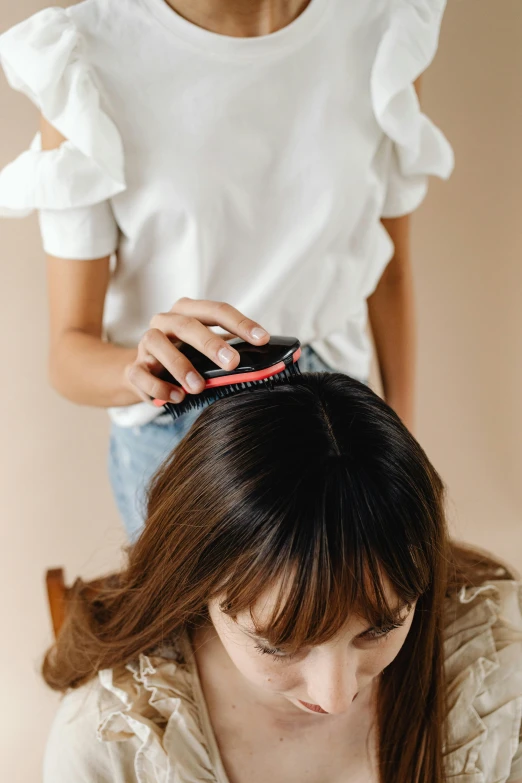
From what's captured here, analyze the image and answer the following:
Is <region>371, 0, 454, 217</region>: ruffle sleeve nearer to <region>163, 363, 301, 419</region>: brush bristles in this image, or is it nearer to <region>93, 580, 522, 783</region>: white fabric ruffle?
<region>163, 363, 301, 419</region>: brush bristles

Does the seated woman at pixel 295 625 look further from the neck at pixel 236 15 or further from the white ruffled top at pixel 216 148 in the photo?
the neck at pixel 236 15

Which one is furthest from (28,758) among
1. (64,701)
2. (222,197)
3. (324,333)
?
(222,197)

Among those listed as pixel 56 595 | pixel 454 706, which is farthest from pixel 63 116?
pixel 454 706

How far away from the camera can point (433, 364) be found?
1513 mm

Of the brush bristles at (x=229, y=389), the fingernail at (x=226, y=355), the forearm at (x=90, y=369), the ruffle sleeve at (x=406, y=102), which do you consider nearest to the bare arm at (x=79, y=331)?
the forearm at (x=90, y=369)

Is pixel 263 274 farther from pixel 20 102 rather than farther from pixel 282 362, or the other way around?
pixel 20 102

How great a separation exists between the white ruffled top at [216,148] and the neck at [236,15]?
0.02 metres

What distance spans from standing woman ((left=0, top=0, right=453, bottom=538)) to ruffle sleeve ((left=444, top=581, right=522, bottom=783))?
314mm

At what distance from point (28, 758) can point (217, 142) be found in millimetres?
1093

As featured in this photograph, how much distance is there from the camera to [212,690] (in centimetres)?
76

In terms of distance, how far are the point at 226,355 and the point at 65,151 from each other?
1.09 ft

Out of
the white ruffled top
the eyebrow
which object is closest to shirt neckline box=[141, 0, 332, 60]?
the white ruffled top

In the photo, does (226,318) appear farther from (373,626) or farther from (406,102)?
(406,102)

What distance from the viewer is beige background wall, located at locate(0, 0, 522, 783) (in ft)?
4.05
